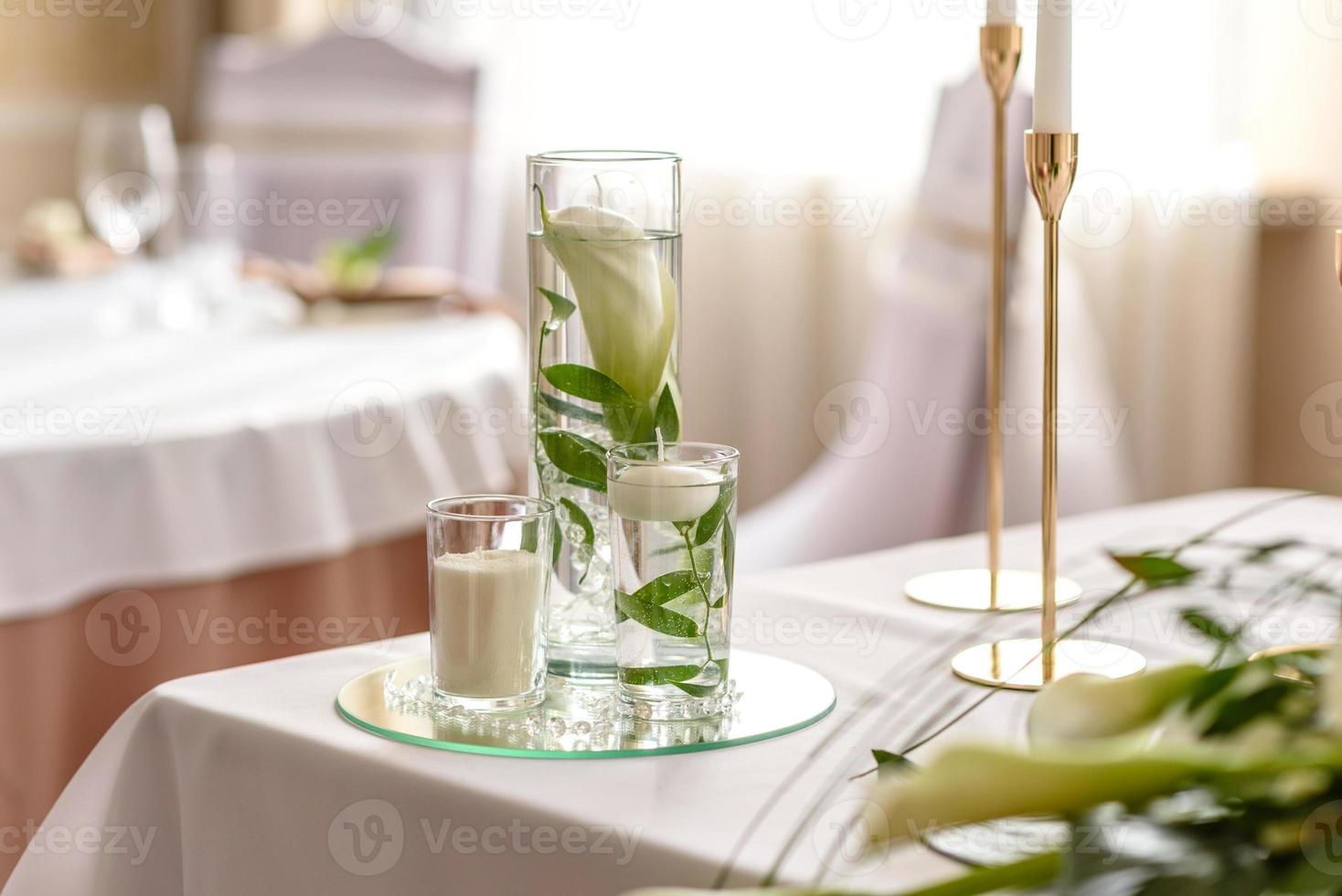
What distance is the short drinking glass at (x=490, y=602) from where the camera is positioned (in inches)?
28.5

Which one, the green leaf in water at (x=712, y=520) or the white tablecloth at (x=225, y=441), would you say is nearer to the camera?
the green leaf in water at (x=712, y=520)

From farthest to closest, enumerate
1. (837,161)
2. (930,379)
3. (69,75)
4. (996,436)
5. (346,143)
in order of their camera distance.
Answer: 1. (69,75)
2. (837,161)
3. (346,143)
4. (930,379)
5. (996,436)

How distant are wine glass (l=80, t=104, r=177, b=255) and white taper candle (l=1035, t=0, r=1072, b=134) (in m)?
1.48

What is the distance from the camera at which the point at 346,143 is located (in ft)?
9.41

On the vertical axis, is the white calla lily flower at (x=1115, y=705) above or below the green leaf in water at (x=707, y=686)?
above

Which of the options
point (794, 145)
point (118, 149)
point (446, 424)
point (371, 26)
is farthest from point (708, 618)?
point (371, 26)

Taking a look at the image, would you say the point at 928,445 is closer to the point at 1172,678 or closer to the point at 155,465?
the point at 155,465

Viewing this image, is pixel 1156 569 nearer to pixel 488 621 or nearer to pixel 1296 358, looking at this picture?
pixel 488 621

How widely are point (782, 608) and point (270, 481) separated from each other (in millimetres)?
653
